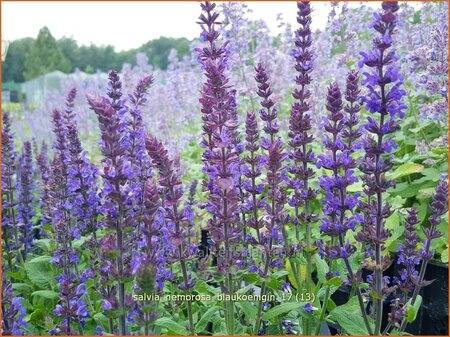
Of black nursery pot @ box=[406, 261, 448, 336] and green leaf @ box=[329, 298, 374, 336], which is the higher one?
green leaf @ box=[329, 298, 374, 336]

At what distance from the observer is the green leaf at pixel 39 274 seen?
13.7ft

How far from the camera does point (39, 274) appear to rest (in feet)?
14.0

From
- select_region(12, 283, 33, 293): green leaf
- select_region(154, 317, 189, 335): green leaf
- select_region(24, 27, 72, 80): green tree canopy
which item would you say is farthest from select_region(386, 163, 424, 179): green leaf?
select_region(24, 27, 72, 80): green tree canopy

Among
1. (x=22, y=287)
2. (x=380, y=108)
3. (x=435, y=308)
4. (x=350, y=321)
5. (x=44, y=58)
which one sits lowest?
(x=435, y=308)

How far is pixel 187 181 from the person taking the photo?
7.14m

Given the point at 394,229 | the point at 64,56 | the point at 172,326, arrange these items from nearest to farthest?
1. the point at 172,326
2. the point at 394,229
3. the point at 64,56

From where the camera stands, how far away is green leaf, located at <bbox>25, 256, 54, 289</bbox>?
419cm

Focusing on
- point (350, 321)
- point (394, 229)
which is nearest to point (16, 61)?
point (394, 229)

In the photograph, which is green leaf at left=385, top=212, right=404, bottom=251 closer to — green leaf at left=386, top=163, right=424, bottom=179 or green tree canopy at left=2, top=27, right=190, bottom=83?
green leaf at left=386, top=163, right=424, bottom=179

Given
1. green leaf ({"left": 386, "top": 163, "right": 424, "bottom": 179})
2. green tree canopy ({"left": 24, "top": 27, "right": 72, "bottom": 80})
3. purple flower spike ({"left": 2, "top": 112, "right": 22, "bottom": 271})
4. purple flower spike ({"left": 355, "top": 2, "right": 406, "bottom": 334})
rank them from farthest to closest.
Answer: green tree canopy ({"left": 24, "top": 27, "right": 72, "bottom": 80}) < green leaf ({"left": 386, "top": 163, "right": 424, "bottom": 179}) < purple flower spike ({"left": 2, "top": 112, "right": 22, "bottom": 271}) < purple flower spike ({"left": 355, "top": 2, "right": 406, "bottom": 334})

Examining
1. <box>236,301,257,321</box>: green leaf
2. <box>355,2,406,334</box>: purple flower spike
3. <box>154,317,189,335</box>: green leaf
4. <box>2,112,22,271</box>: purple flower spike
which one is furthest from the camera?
<box>2,112,22,271</box>: purple flower spike

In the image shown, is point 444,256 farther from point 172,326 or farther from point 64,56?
point 64,56

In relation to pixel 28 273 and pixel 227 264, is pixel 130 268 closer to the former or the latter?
pixel 227 264

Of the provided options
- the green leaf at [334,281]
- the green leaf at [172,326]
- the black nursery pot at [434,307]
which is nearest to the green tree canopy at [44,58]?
the black nursery pot at [434,307]
